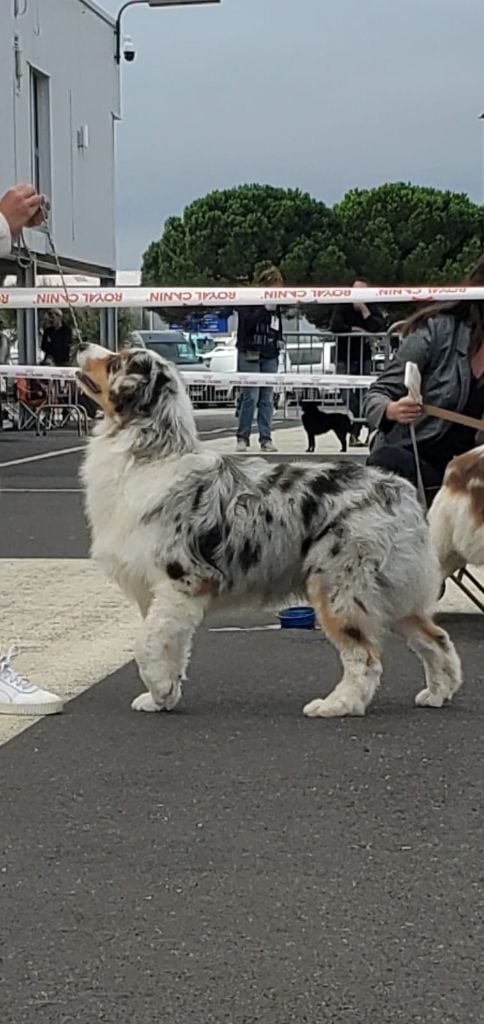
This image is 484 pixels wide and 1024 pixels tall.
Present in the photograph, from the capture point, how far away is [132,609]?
8.04 metres

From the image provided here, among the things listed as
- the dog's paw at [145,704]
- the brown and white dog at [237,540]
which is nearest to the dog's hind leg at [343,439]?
the brown and white dog at [237,540]

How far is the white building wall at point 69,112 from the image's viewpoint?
2534cm

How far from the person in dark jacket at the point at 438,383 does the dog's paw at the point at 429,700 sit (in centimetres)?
211

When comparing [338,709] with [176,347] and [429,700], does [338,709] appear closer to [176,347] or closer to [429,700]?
[429,700]

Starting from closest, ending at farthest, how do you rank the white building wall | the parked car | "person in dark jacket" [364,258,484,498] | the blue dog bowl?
the blue dog bowl < "person in dark jacket" [364,258,484,498] < the white building wall < the parked car

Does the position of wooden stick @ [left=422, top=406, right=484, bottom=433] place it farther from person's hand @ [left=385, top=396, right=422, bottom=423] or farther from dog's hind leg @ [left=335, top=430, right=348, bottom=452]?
dog's hind leg @ [left=335, top=430, right=348, bottom=452]

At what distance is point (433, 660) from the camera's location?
591 cm

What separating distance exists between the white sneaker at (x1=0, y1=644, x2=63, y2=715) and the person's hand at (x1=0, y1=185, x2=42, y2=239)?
5.88 ft

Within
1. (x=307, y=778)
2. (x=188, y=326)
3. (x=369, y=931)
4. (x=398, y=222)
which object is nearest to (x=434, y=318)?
(x=307, y=778)

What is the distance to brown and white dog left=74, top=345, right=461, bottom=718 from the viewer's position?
568 centimetres

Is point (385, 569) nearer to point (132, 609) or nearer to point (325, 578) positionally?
point (325, 578)

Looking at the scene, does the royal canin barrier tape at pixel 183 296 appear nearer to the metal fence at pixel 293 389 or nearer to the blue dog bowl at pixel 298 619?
the metal fence at pixel 293 389

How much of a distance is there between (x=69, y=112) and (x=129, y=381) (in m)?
24.4

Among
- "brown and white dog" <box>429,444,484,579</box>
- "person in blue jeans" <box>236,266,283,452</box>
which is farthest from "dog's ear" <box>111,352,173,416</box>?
"person in blue jeans" <box>236,266,283,452</box>
